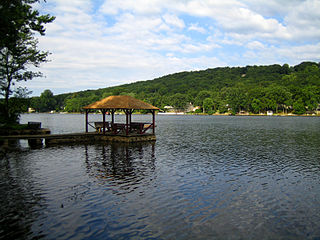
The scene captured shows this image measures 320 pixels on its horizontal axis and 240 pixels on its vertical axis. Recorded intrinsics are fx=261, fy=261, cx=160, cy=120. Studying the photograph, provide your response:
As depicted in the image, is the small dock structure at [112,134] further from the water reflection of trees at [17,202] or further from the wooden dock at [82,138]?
the water reflection of trees at [17,202]

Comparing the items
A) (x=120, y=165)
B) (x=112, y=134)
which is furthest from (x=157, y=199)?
(x=112, y=134)

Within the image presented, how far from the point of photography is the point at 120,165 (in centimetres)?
1730

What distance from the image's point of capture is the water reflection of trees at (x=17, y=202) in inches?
312

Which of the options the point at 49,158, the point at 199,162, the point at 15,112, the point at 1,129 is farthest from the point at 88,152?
the point at 15,112

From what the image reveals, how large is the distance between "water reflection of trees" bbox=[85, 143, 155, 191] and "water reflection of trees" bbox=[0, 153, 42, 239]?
3427mm

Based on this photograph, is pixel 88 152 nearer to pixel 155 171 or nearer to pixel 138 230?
pixel 155 171

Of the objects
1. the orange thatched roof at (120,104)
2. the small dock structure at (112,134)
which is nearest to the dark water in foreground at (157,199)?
the small dock structure at (112,134)

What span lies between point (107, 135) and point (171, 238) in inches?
931

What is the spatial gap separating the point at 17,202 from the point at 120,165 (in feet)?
25.4

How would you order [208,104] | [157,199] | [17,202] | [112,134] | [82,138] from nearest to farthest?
[17,202], [157,199], [82,138], [112,134], [208,104]

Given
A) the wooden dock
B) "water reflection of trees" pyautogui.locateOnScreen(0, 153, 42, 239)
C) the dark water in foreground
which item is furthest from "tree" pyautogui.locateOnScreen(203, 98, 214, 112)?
"water reflection of trees" pyautogui.locateOnScreen(0, 153, 42, 239)

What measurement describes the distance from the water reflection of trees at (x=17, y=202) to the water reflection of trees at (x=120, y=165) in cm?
343

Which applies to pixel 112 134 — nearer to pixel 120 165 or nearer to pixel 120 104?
pixel 120 104

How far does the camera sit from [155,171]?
627 inches
